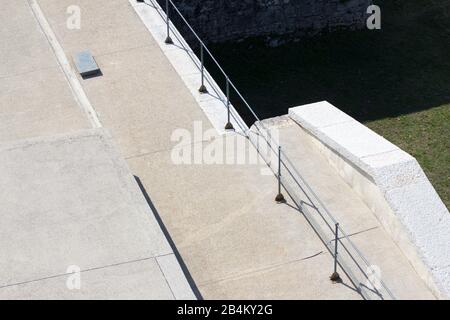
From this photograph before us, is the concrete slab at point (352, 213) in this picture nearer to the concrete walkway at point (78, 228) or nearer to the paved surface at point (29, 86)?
the concrete walkway at point (78, 228)

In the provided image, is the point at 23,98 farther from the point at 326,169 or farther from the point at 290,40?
the point at 290,40

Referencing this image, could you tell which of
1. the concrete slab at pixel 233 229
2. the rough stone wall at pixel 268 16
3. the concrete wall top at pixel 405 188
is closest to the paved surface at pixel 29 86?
the concrete slab at pixel 233 229

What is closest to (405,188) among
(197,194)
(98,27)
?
(197,194)

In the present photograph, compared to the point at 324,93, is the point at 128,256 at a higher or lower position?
higher

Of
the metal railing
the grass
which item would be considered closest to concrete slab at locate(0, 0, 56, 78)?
the metal railing
